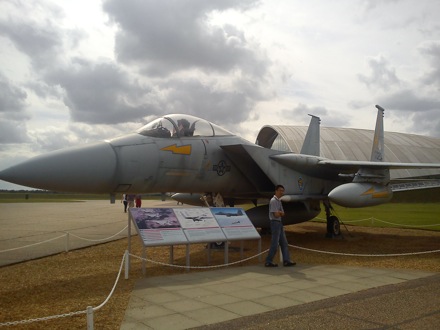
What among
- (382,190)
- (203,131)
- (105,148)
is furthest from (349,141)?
(105,148)

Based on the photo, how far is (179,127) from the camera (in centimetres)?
823

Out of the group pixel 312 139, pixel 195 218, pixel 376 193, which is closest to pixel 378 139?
pixel 312 139

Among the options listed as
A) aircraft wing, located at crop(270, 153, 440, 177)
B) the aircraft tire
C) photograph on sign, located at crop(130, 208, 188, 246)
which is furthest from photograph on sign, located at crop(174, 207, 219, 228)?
the aircraft tire

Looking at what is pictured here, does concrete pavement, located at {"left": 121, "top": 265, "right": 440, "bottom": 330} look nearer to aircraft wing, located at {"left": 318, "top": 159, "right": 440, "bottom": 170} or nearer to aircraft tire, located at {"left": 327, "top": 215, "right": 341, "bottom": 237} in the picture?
aircraft wing, located at {"left": 318, "top": 159, "right": 440, "bottom": 170}

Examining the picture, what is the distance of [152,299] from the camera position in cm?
495

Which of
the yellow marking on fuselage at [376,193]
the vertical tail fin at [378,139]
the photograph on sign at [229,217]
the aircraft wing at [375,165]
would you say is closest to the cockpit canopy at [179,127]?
the photograph on sign at [229,217]

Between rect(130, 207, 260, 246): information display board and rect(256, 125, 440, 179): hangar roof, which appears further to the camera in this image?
rect(256, 125, 440, 179): hangar roof

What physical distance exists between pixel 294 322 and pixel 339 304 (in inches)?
37.8

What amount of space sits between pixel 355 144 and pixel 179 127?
109 ft

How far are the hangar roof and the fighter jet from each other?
22.9 meters

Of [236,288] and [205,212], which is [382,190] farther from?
[236,288]

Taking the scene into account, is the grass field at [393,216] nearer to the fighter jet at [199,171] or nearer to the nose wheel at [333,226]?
the fighter jet at [199,171]

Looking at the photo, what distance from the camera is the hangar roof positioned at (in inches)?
1414

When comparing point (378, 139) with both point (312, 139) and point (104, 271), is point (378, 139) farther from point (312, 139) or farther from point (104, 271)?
point (104, 271)
